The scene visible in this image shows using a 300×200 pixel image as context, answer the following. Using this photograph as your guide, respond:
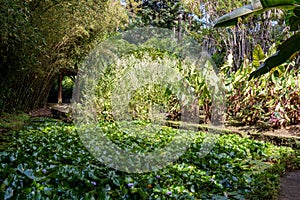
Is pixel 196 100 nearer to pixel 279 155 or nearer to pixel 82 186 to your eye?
pixel 279 155

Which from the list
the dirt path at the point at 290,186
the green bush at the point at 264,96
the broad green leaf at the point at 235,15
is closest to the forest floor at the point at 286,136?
the dirt path at the point at 290,186

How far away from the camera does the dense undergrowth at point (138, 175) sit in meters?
1.88

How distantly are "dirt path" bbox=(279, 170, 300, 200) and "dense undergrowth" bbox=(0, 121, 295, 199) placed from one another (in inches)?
3.2

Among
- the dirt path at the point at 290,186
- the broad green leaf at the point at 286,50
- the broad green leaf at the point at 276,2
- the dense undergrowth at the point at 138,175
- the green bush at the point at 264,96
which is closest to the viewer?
the dense undergrowth at the point at 138,175

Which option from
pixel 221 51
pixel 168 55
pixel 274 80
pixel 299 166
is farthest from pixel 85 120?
pixel 221 51

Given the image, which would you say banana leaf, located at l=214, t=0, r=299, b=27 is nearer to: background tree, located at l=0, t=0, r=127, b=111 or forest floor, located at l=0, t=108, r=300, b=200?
forest floor, located at l=0, t=108, r=300, b=200

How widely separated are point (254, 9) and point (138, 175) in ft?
5.14

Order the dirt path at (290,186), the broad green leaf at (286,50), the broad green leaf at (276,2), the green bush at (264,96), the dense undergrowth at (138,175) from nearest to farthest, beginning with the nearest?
the dense undergrowth at (138,175) < the broad green leaf at (276,2) < the broad green leaf at (286,50) < the dirt path at (290,186) < the green bush at (264,96)

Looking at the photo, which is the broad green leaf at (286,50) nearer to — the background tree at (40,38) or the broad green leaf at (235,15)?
the broad green leaf at (235,15)

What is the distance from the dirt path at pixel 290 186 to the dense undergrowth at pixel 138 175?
0.27 ft

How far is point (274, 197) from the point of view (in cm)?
228

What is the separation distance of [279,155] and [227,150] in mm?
634

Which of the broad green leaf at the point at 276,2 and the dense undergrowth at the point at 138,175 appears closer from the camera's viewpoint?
the dense undergrowth at the point at 138,175

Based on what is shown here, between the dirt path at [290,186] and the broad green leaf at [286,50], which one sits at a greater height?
the broad green leaf at [286,50]
